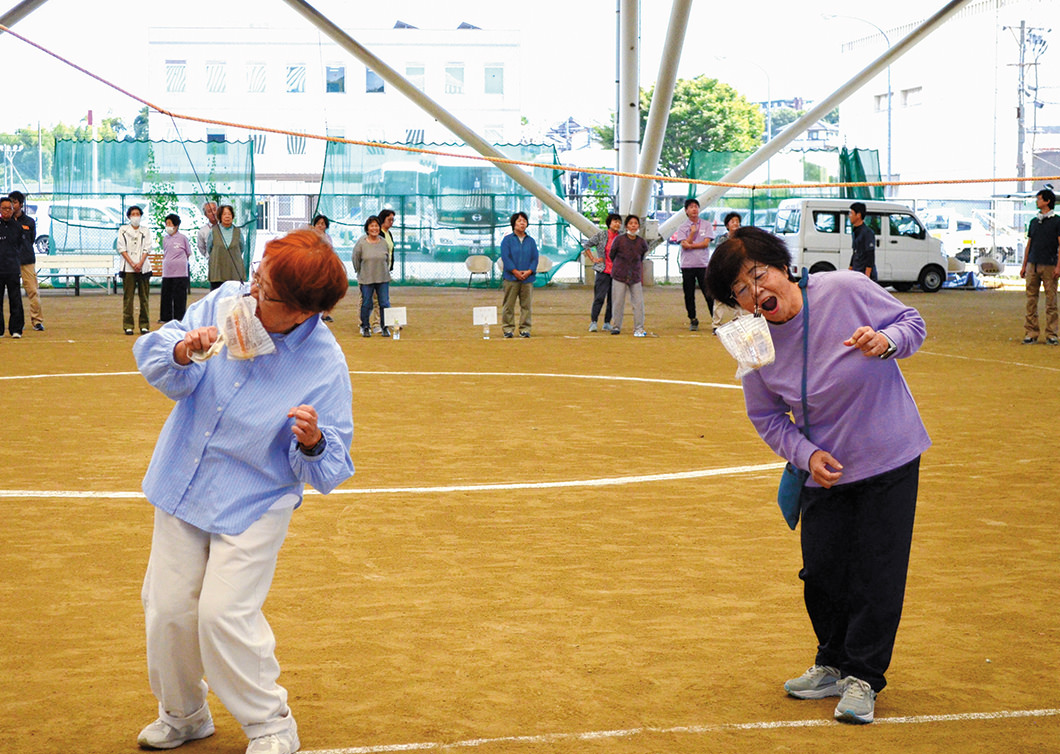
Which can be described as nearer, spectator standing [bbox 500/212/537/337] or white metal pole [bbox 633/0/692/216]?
spectator standing [bbox 500/212/537/337]

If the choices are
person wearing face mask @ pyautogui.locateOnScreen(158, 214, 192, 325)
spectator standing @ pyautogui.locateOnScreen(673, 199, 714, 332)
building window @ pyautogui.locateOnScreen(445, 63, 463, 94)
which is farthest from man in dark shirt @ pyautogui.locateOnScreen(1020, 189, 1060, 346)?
building window @ pyautogui.locateOnScreen(445, 63, 463, 94)

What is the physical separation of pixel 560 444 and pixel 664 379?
14.4 ft

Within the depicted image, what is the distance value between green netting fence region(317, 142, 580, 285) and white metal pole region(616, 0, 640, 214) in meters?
3.12

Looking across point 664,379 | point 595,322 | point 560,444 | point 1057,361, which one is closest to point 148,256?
point 595,322

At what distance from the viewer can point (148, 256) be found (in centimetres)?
1811

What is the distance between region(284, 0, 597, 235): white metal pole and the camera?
2177 centimetres

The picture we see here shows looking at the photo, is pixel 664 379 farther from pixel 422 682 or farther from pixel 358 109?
pixel 358 109

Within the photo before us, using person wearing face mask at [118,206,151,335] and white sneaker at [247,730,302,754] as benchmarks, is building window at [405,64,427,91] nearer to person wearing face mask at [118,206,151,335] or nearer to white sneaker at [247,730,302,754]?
person wearing face mask at [118,206,151,335]

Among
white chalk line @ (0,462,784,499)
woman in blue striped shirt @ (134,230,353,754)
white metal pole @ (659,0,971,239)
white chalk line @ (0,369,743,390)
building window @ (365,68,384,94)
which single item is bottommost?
white chalk line @ (0,462,784,499)

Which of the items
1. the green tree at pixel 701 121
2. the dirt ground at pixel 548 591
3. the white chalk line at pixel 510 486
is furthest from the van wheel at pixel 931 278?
the green tree at pixel 701 121

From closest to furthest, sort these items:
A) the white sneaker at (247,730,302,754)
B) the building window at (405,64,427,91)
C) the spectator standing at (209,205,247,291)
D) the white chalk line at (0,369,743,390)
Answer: the white sneaker at (247,730,302,754) < the white chalk line at (0,369,743,390) < the spectator standing at (209,205,247,291) < the building window at (405,64,427,91)

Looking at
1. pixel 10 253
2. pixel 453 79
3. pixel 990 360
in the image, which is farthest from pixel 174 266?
pixel 453 79

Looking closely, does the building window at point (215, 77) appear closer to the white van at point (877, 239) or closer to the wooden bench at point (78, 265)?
the wooden bench at point (78, 265)

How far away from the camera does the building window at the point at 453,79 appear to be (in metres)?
61.5
